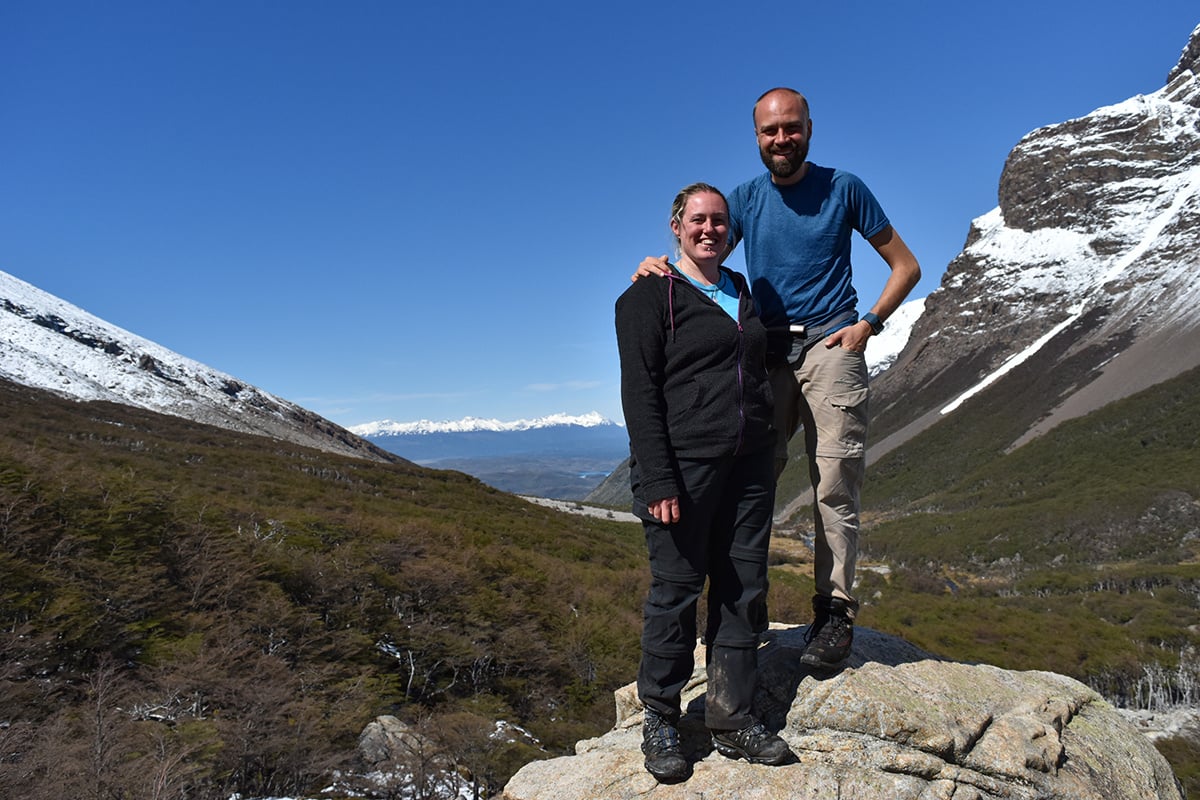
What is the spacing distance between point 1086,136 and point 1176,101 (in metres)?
22.5

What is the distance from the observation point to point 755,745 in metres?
3.98

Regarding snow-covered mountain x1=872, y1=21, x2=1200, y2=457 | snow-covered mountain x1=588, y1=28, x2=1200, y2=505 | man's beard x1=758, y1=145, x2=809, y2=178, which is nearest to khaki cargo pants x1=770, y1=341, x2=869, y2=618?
man's beard x1=758, y1=145, x2=809, y2=178

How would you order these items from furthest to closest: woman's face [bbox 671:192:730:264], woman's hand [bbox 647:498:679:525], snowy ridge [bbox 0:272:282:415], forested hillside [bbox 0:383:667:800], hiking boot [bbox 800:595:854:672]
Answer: snowy ridge [bbox 0:272:282:415] < forested hillside [bbox 0:383:667:800] < hiking boot [bbox 800:595:854:672] < woman's face [bbox 671:192:730:264] < woman's hand [bbox 647:498:679:525]

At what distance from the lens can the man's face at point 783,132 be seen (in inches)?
165

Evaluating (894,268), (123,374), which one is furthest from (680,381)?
(123,374)

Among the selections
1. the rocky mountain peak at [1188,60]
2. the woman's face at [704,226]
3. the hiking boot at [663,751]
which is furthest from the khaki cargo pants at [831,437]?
the rocky mountain peak at [1188,60]

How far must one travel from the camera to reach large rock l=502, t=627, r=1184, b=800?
3.97 metres

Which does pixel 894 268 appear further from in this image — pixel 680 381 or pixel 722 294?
pixel 680 381

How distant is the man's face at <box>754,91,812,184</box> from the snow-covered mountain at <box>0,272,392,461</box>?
7348 cm

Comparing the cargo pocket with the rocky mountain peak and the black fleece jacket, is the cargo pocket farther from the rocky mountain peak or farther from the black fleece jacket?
the rocky mountain peak

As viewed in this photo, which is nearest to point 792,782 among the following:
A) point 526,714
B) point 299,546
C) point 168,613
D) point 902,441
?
point 168,613

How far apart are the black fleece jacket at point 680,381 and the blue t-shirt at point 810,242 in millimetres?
762

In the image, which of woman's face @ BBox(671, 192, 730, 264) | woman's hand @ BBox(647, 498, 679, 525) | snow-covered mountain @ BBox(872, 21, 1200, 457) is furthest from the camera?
snow-covered mountain @ BBox(872, 21, 1200, 457)

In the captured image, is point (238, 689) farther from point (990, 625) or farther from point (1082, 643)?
point (1082, 643)
